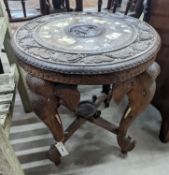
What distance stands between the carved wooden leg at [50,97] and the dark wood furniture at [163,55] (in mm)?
496

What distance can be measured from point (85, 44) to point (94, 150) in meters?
0.54

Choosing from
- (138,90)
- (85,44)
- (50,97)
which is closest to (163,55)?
(138,90)

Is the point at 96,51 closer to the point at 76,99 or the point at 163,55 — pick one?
the point at 76,99

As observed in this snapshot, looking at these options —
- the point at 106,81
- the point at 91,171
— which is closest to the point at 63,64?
the point at 106,81

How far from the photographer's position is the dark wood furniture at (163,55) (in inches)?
38.6

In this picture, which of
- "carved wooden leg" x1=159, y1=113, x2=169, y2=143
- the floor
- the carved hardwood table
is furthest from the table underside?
"carved wooden leg" x1=159, y1=113, x2=169, y2=143

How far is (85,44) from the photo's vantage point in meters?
0.74

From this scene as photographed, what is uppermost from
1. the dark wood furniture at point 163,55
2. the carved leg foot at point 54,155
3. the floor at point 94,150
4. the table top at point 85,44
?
the table top at point 85,44

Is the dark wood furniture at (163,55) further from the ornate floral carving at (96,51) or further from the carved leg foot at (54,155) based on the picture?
the carved leg foot at (54,155)

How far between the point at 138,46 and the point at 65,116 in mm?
650

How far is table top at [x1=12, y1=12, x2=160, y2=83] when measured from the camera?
657mm

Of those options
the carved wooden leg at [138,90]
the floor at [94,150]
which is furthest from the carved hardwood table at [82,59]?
the floor at [94,150]

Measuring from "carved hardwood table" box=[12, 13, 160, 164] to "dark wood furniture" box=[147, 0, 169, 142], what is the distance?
6.3 inches

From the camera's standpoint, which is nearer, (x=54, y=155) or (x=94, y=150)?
(x=54, y=155)
